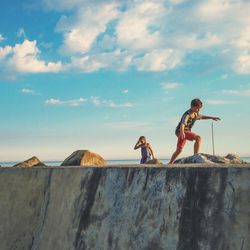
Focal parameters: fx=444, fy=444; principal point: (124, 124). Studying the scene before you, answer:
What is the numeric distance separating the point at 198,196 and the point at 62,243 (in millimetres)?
1571

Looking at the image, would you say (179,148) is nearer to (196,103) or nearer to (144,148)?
(196,103)

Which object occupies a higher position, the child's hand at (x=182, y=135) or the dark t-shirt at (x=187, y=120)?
the dark t-shirt at (x=187, y=120)

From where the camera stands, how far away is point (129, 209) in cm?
379

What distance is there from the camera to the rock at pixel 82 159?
623 cm

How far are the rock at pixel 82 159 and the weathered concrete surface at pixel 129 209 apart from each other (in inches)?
44.4

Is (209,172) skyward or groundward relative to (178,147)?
groundward

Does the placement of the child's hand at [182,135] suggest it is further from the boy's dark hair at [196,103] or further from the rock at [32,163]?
the rock at [32,163]

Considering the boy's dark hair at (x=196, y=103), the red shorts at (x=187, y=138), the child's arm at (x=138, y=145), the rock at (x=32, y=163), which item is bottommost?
the rock at (x=32, y=163)

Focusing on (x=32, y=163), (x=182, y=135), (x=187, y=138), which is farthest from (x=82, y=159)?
(x=187, y=138)

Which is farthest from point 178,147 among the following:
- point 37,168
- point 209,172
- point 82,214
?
point 209,172

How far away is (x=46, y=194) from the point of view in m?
4.85

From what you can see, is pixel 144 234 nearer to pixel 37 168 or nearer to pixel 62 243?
pixel 62 243

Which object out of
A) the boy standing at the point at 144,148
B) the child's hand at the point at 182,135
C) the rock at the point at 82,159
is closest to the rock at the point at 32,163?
the rock at the point at 82,159

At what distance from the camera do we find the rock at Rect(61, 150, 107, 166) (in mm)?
6227
